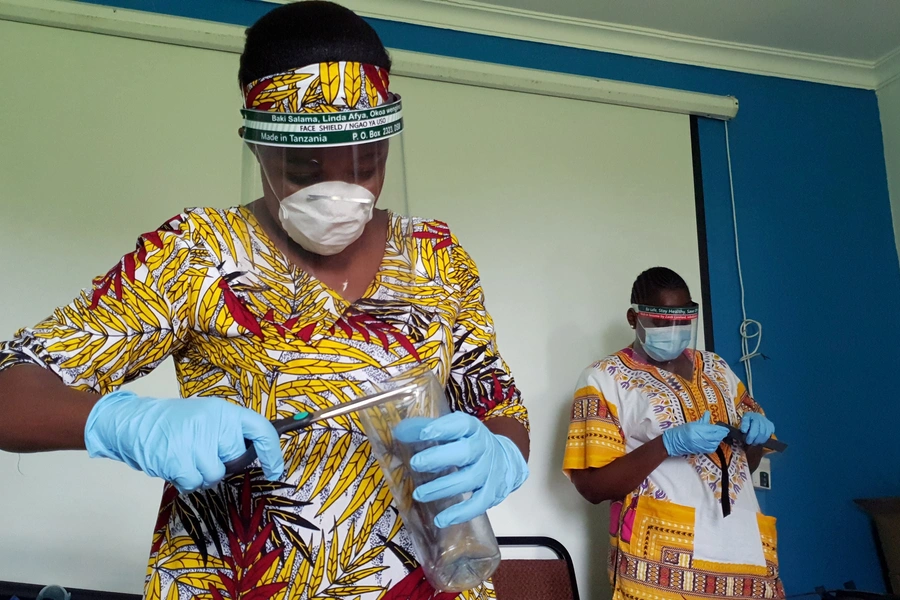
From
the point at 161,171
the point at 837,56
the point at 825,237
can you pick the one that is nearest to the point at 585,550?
the point at 825,237

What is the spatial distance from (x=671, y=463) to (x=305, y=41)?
1461 mm

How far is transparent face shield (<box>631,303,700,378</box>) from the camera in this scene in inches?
76.7

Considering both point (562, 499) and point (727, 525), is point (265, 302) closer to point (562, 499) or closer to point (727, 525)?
point (727, 525)

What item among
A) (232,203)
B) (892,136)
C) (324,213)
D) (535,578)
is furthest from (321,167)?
(892,136)

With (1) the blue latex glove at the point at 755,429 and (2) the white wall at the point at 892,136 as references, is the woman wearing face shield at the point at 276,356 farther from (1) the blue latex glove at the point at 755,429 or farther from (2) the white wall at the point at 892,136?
(2) the white wall at the point at 892,136

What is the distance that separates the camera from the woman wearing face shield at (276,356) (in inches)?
26.2

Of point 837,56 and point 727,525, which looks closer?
point 727,525

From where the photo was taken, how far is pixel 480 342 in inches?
33.8

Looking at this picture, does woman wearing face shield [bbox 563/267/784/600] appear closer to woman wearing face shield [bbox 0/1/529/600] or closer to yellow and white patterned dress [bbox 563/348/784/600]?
yellow and white patterned dress [bbox 563/348/784/600]

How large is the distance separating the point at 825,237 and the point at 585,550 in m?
1.54

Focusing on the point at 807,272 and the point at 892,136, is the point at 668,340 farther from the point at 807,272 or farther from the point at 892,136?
the point at 892,136

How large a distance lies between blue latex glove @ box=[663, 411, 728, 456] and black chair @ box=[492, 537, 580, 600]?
549 mm

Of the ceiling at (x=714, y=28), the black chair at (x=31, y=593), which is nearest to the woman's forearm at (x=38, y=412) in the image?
the black chair at (x=31, y=593)

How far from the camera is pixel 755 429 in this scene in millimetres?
1855
